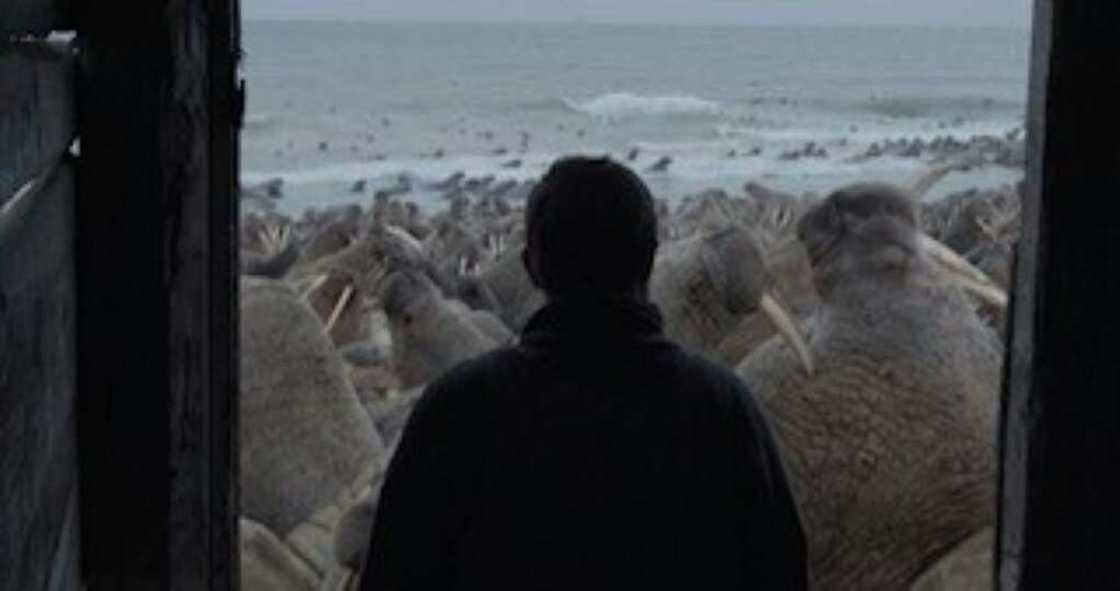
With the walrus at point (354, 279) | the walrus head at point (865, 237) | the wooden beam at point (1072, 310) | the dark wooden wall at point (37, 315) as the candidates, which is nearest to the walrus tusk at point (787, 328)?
the walrus head at point (865, 237)

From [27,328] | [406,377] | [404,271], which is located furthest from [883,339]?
[27,328]

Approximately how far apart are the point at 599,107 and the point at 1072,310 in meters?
59.1

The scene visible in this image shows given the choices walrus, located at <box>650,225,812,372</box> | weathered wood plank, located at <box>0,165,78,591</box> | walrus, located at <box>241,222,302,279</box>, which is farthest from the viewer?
walrus, located at <box>241,222,302,279</box>

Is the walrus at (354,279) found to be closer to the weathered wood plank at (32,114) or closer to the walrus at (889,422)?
the walrus at (889,422)

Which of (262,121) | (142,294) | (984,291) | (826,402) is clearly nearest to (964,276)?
(984,291)

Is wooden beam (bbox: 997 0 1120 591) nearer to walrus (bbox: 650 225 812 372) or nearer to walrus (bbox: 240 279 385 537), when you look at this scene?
walrus (bbox: 240 279 385 537)

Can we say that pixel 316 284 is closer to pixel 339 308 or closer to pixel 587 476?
pixel 339 308

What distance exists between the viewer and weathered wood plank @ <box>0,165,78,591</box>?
5.34 feet

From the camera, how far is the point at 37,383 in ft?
6.21

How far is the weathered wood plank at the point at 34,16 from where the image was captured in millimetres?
1717

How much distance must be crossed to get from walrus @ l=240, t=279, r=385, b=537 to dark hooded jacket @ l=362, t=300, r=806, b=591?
166 inches

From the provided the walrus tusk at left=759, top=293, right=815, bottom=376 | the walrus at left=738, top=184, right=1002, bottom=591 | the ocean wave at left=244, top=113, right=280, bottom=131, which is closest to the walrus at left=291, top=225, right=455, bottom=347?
the walrus tusk at left=759, top=293, right=815, bottom=376

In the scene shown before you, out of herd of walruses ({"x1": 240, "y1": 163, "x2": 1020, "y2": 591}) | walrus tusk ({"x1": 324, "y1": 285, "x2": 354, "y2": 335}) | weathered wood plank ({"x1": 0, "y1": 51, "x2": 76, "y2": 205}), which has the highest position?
weathered wood plank ({"x1": 0, "y1": 51, "x2": 76, "y2": 205})

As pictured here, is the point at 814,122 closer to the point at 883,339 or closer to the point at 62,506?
the point at 883,339
